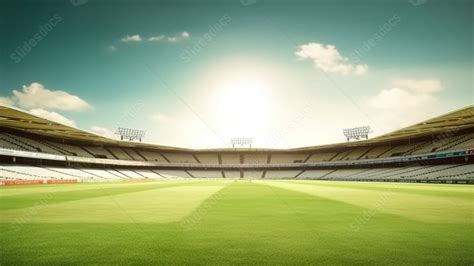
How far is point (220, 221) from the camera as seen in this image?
23.0 feet

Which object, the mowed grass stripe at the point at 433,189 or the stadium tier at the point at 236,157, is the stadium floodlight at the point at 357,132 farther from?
the mowed grass stripe at the point at 433,189

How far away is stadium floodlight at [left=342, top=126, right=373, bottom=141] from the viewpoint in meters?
74.5

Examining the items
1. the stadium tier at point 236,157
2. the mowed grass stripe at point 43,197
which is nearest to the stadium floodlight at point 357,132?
the stadium tier at point 236,157

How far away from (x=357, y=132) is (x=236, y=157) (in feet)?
111

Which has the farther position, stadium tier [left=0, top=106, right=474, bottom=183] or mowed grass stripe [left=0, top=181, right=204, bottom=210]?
stadium tier [left=0, top=106, right=474, bottom=183]

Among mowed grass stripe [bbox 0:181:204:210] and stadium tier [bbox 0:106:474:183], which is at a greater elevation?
stadium tier [bbox 0:106:474:183]

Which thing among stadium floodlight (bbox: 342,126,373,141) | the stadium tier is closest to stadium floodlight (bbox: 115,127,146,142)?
the stadium tier

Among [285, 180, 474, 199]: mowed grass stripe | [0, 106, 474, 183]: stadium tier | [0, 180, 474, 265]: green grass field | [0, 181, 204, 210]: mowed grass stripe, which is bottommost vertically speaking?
[285, 180, 474, 199]: mowed grass stripe

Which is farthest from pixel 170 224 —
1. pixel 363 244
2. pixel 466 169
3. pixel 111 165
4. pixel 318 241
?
pixel 111 165

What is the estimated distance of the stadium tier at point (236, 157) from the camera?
38906mm

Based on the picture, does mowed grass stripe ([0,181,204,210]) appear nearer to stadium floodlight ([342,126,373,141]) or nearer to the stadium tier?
the stadium tier

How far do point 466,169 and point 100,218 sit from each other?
4463cm

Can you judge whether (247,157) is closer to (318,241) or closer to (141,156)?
(141,156)

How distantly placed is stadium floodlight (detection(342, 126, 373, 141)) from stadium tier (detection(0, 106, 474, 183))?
7.56 meters
